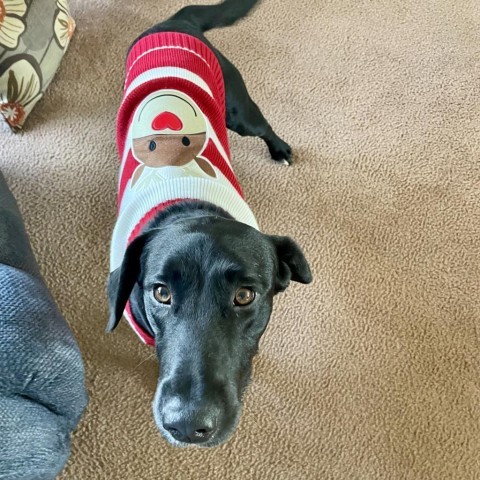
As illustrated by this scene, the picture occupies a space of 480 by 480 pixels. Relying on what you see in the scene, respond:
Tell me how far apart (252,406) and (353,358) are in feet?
1.03

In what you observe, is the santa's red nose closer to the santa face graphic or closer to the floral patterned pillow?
the santa face graphic

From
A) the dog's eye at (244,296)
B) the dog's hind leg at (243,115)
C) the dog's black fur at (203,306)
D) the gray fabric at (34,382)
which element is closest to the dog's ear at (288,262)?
the dog's black fur at (203,306)

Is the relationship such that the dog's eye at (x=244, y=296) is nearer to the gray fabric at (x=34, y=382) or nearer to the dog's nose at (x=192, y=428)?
the dog's nose at (x=192, y=428)

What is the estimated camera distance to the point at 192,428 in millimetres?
941

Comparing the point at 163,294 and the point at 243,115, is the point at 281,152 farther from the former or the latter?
the point at 163,294

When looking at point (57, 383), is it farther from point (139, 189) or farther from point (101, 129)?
point (101, 129)

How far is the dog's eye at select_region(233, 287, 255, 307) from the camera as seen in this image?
1.05 m

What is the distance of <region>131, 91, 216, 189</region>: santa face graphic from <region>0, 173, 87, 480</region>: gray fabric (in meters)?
0.36

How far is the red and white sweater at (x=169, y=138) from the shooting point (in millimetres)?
A: 1287

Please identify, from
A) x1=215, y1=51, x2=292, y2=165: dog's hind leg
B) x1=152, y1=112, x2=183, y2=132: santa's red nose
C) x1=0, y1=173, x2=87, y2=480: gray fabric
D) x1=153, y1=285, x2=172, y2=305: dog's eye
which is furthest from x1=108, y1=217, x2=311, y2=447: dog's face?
x1=215, y1=51, x2=292, y2=165: dog's hind leg

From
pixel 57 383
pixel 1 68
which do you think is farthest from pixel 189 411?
pixel 1 68

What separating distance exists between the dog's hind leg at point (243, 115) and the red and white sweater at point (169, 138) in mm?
146

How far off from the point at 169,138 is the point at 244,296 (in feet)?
1.58

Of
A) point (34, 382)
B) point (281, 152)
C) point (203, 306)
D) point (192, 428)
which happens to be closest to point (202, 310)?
point (203, 306)
